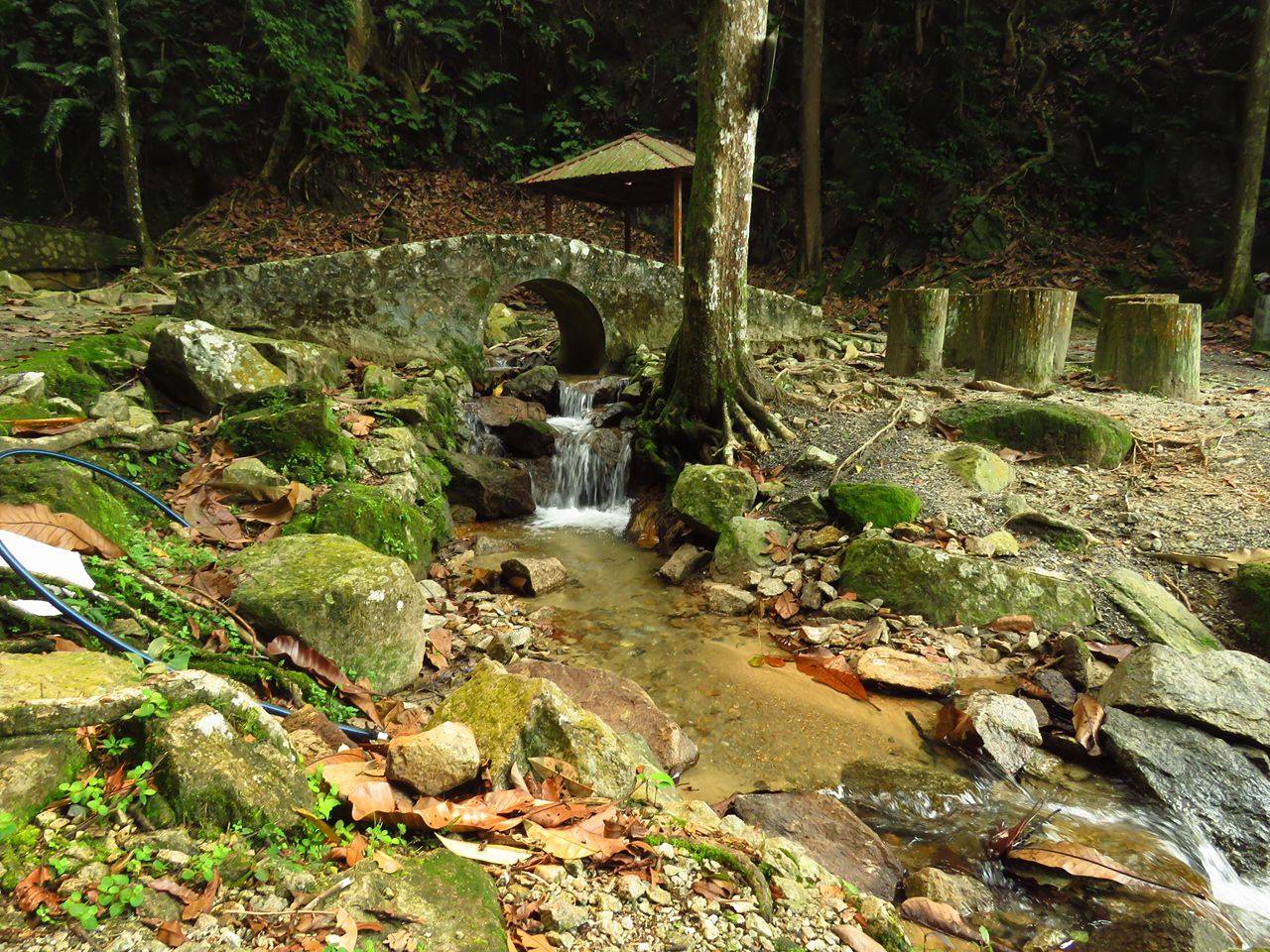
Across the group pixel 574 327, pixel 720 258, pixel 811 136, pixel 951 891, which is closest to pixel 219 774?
pixel 951 891

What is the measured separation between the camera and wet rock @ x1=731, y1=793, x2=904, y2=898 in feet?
9.41

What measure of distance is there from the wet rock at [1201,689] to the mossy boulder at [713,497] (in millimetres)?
2906

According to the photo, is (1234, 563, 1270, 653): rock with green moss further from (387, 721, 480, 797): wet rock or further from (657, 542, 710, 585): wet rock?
(387, 721, 480, 797): wet rock

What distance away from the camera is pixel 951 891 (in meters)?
2.81

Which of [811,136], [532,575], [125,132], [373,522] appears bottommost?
[532,575]

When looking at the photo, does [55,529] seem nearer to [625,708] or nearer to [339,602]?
[339,602]

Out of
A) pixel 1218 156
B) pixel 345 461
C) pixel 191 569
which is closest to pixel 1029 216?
pixel 1218 156

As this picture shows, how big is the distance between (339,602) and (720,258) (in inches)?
195

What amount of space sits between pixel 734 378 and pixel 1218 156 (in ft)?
43.7

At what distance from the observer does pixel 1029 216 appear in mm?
14734

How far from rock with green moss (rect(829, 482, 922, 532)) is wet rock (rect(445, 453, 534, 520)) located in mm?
3495

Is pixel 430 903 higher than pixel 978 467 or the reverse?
the reverse

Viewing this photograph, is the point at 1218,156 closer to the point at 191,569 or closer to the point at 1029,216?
the point at 1029,216

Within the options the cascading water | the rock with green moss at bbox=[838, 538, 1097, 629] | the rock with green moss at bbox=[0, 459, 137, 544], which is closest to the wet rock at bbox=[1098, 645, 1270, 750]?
the rock with green moss at bbox=[838, 538, 1097, 629]
